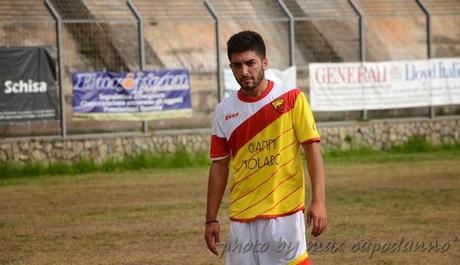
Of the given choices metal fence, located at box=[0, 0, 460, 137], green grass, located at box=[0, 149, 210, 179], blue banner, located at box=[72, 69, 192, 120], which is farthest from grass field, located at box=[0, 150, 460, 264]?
metal fence, located at box=[0, 0, 460, 137]

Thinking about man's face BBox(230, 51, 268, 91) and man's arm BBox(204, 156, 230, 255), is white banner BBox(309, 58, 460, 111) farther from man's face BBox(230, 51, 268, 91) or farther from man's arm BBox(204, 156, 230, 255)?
man's face BBox(230, 51, 268, 91)

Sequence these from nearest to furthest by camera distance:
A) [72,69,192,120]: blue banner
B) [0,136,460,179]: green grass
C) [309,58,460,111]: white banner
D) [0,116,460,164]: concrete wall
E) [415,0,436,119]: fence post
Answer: [0,136,460,179]: green grass → [0,116,460,164]: concrete wall → [72,69,192,120]: blue banner → [309,58,460,111]: white banner → [415,0,436,119]: fence post

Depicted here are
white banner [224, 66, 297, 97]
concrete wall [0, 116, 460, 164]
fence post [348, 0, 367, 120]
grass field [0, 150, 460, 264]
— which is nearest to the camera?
grass field [0, 150, 460, 264]

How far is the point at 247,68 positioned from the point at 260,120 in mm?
328

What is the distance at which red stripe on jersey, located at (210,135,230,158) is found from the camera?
6.59m

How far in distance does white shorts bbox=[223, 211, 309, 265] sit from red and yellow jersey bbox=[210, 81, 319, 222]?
0.05 metres

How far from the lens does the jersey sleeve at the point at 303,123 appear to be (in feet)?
20.7

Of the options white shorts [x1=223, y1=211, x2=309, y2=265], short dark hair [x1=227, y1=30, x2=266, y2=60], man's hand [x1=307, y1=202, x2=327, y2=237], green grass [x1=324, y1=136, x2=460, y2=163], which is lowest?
green grass [x1=324, y1=136, x2=460, y2=163]

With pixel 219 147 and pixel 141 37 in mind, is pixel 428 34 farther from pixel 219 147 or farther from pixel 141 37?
pixel 219 147

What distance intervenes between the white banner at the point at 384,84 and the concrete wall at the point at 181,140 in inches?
18.4

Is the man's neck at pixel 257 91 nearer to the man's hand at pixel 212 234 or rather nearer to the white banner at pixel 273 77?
the man's hand at pixel 212 234

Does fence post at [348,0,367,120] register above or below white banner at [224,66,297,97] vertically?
above

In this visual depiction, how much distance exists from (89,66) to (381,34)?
7.61 meters

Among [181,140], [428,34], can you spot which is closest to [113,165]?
[181,140]
